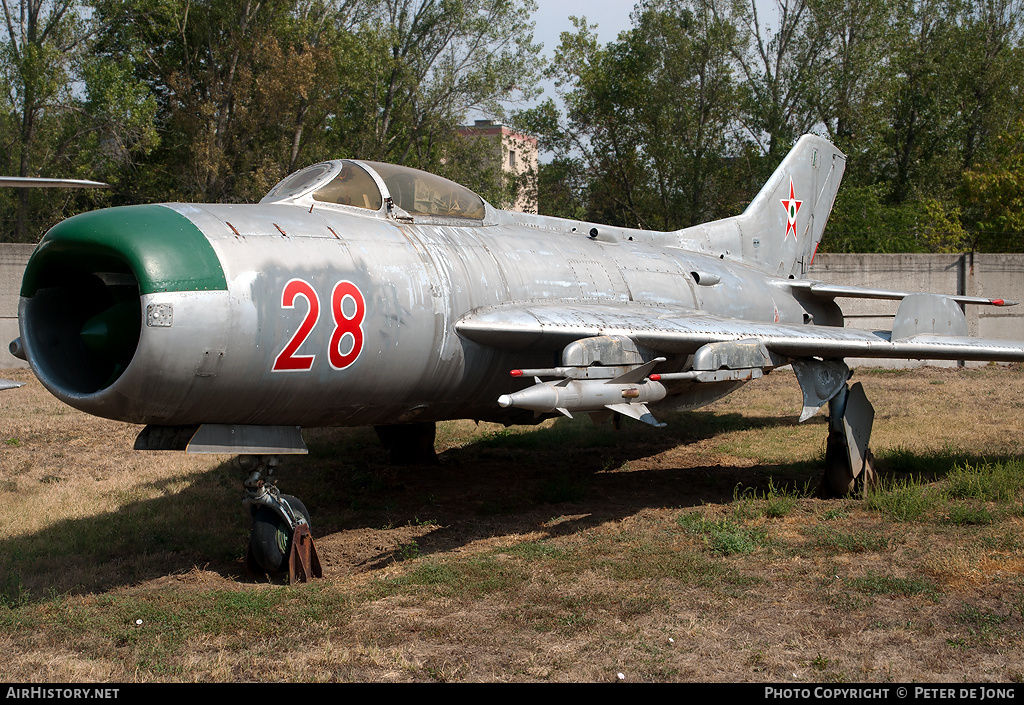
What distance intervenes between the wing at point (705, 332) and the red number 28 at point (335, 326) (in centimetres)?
109

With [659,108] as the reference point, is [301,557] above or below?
below

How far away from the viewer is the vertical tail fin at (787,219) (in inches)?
468

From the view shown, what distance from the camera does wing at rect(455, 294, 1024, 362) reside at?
716cm

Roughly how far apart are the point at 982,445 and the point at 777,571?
6459 millimetres

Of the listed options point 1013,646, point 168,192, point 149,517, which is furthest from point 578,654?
point 168,192

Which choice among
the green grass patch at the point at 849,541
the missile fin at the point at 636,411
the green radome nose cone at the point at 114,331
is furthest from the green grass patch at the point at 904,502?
the green radome nose cone at the point at 114,331

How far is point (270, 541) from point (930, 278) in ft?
65.7

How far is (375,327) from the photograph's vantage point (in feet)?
21.2

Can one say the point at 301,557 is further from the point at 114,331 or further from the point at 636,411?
the point at 636,411

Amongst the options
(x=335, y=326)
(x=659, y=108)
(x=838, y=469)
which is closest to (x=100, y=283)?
(x=335, y=326)

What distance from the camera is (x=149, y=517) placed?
8.27 metres

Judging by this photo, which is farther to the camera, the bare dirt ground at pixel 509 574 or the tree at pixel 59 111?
the tree at pixel 59 111

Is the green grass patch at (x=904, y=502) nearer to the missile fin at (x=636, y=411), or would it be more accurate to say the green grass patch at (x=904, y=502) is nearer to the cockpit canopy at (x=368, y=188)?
the missile fin at (x=636, y=411)

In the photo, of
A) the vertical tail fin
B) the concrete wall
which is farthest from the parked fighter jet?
the concrete wall
